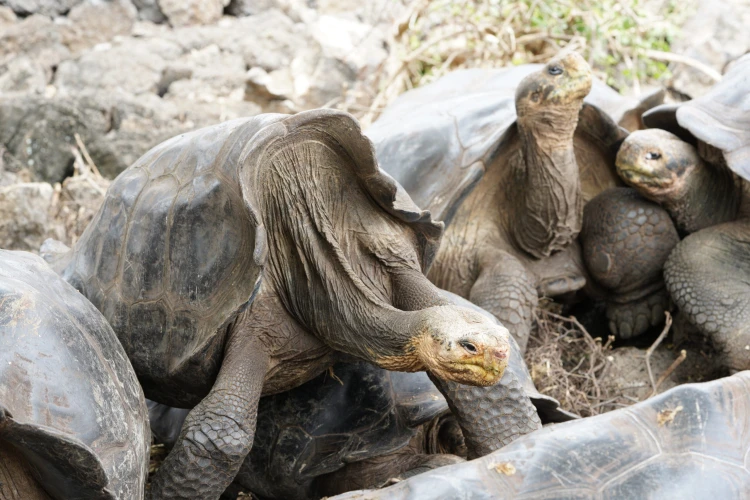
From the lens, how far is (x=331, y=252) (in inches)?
98.6

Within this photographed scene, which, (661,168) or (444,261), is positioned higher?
(661,168)

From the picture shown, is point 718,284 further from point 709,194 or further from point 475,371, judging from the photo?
point 475,371

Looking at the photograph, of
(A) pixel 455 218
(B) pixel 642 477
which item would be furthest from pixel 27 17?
(B) pixel 642 477

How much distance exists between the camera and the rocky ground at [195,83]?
12.1ft

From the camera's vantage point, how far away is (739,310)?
3.40 m

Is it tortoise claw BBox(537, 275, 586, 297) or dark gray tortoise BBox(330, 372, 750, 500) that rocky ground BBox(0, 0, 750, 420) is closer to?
tortoise claw BBox(537, 275, 586, 297)

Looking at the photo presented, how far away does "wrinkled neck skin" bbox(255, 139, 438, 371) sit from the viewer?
2.42 metres

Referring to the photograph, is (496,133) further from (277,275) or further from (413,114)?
(277,275)

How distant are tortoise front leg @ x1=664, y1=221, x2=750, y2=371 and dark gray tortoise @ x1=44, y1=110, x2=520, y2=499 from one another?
1252mm

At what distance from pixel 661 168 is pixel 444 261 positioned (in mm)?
920

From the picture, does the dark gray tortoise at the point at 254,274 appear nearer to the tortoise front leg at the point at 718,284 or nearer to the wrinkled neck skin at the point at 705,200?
the tortoise front leg at the point at 718,284

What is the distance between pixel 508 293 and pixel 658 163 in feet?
2.46

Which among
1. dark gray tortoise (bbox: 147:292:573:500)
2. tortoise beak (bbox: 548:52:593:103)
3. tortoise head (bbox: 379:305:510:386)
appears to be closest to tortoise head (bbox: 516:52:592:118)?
tortoise beak (bbox: 548:52:593:103)

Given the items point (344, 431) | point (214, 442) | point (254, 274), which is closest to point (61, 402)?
point (214, 442)
